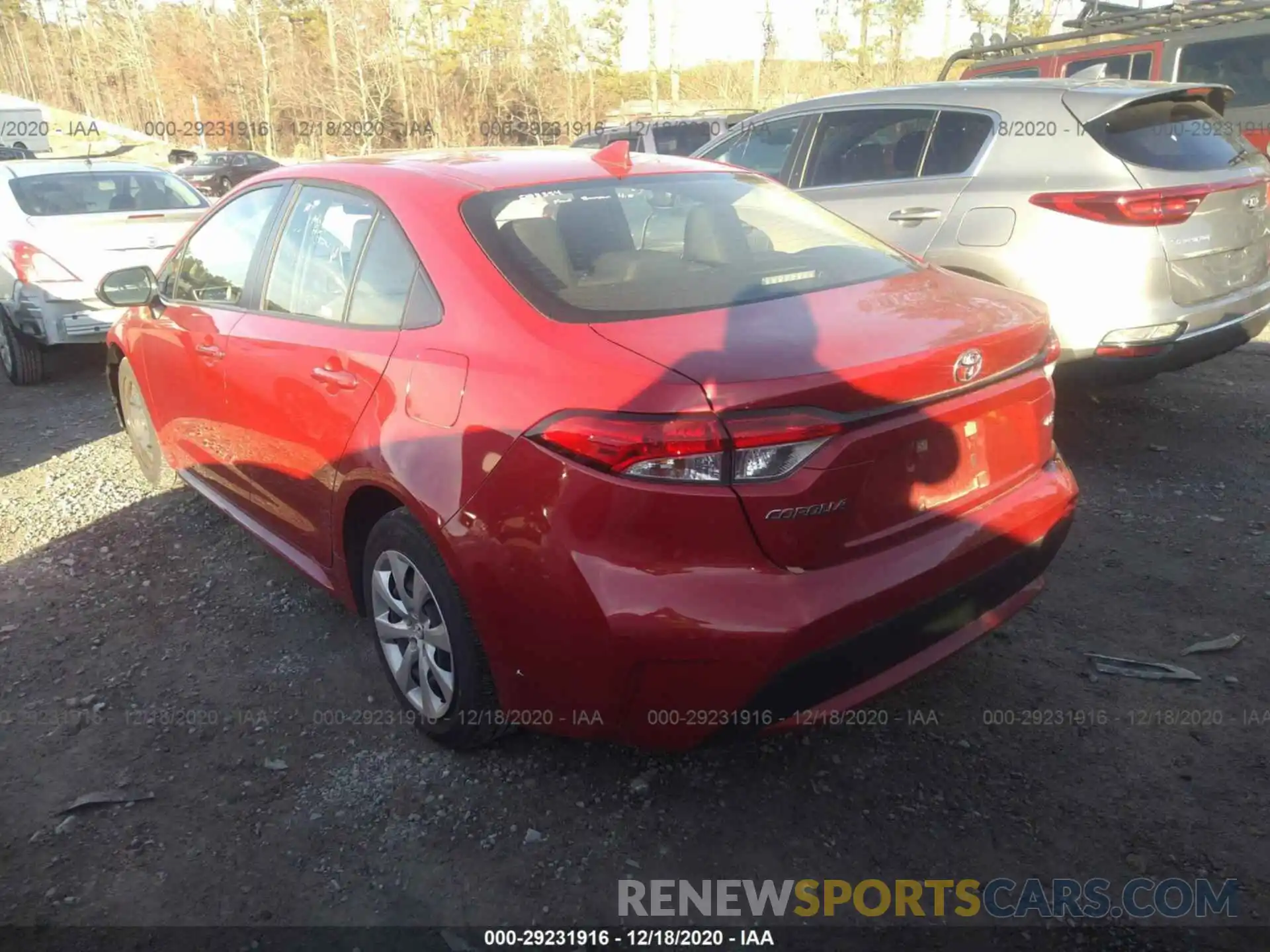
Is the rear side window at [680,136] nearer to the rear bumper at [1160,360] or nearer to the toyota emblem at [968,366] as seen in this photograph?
the rear bumper at [1160,360]

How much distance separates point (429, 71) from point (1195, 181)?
37.0 metres

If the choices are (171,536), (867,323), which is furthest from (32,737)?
(867,323)

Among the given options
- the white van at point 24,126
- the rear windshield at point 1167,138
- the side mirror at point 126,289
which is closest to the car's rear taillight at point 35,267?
the side mirror at point 126,289

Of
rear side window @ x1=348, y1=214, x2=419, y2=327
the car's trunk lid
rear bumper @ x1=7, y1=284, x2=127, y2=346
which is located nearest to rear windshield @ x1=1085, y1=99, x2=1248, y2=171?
the car's trunk lid

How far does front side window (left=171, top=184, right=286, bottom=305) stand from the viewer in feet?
11.5

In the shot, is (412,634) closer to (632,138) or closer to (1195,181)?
(1195,181)

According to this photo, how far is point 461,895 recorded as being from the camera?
2270mm

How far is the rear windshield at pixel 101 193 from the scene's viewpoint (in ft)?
23.1

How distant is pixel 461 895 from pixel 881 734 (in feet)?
4.15

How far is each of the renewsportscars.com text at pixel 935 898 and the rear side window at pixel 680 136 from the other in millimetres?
11376

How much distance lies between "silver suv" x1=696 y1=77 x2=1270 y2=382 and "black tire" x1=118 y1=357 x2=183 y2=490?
3711mm

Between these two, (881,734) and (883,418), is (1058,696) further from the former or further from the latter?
(883,418)

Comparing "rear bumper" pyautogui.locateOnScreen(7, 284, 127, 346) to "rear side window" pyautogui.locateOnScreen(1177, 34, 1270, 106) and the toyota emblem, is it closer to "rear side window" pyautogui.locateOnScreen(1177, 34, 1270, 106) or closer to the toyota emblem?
the toyota emblem

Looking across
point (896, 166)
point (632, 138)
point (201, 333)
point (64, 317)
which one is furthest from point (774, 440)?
point (632, 138)
